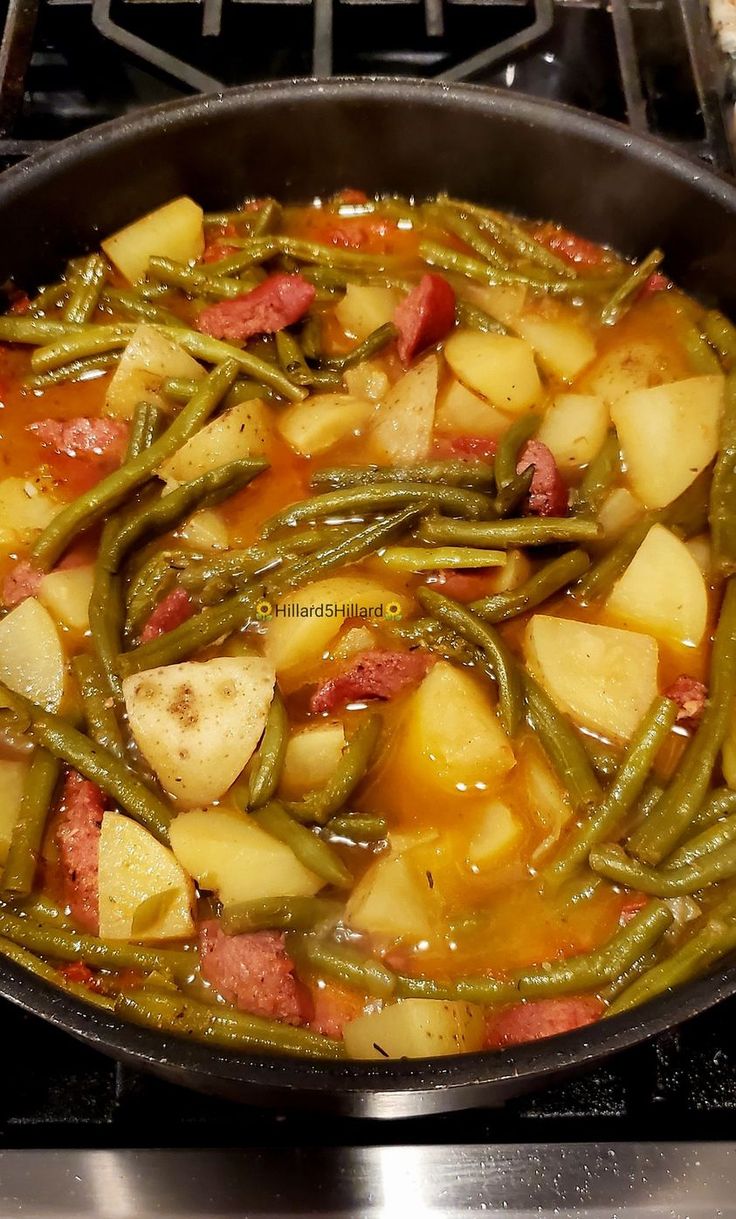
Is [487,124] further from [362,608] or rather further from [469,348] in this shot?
[362,608]

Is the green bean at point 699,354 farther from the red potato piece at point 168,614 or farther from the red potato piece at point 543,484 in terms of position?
the red potato piece at point 168,614

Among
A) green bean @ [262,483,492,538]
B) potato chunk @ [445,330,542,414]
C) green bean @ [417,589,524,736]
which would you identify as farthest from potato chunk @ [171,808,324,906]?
potato chunk @ [445,330,542,414]

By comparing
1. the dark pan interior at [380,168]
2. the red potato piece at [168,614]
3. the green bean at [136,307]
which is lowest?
the red potato piece at [168,614]

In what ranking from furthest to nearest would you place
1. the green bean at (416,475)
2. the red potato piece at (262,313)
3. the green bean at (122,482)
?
the red potato piece at (262,313) → the green bean at (416,475) → the green bean at (122,482)

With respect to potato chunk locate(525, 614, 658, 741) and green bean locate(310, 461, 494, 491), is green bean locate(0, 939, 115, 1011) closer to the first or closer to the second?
potato chunk locate(525, 614, 658, 741)

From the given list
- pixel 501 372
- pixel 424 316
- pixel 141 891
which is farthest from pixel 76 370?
pixel 141 891

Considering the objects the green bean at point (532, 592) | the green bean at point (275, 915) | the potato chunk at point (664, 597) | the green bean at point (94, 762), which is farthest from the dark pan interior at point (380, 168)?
the green bean at point (275, 915)
